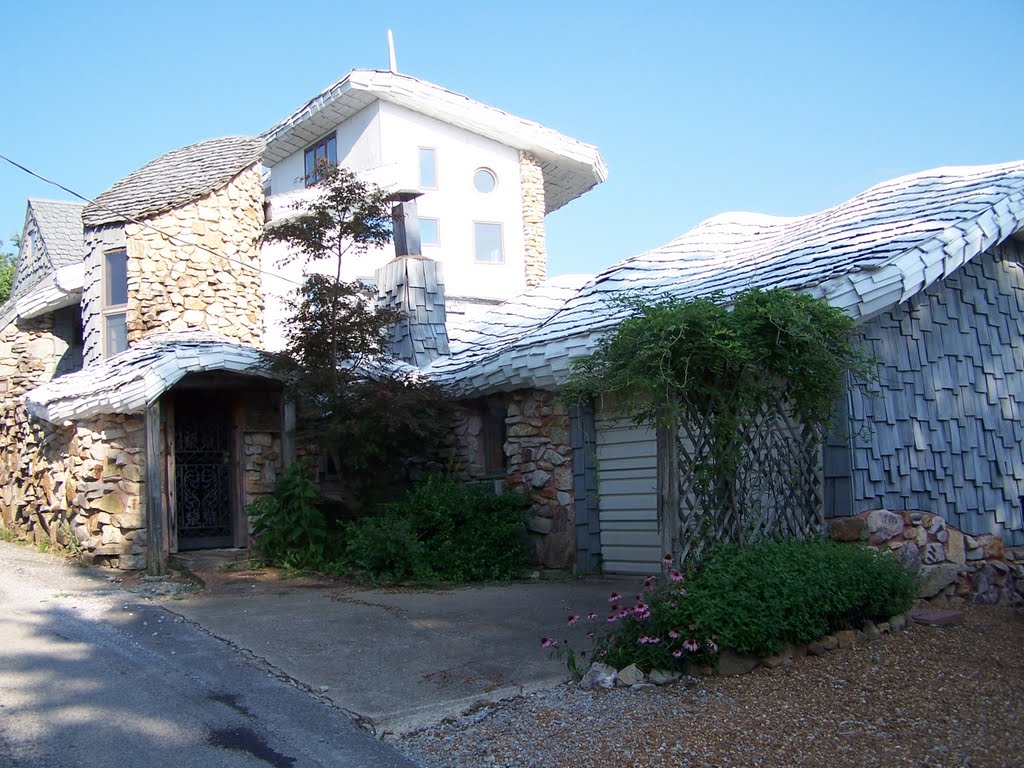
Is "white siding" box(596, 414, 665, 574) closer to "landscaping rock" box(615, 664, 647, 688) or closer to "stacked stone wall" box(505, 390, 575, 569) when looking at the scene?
"stacked stone wall" box(505, 390, 575, 569)

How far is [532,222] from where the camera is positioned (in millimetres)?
22750

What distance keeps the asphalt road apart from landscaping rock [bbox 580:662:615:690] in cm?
140

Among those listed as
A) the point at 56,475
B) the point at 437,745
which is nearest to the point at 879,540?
the point at 437,745

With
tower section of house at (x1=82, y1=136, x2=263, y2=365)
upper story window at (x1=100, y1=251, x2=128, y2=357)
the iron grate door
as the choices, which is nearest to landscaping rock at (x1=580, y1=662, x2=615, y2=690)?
the iron grate door

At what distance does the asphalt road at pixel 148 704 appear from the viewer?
490 cm

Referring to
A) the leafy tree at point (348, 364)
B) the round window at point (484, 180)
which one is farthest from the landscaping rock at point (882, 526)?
the round window at point (484, 180)

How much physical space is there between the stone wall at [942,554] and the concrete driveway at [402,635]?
2309 mm

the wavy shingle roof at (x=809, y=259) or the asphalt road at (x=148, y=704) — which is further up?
the wavy shingle roof at (x=809, y=259)

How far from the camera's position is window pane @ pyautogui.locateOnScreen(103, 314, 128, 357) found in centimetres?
1409

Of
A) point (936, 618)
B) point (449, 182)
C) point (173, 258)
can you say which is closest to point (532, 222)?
point (449, 182)

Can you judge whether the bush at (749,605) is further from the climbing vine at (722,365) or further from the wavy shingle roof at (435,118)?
the wavy shingle roof at (435,118)

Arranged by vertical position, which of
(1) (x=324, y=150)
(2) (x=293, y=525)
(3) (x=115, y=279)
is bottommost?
(2) (x=293, y=525)

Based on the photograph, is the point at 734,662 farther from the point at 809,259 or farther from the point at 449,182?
the point at 449,182

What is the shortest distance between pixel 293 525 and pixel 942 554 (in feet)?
22.3
